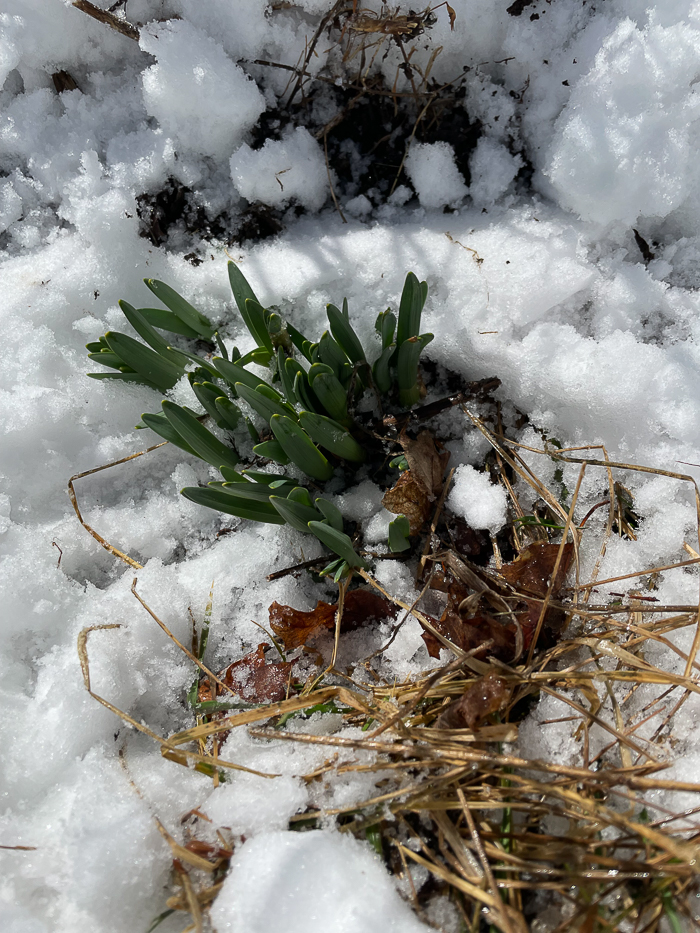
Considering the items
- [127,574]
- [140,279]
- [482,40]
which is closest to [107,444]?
[127,574]

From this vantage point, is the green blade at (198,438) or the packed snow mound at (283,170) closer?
the green blade at (198,438)

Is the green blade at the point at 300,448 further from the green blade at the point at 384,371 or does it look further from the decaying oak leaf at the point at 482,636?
the decaying oak leaf at the point at 482,636

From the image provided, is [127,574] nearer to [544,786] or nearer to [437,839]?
[437,839]

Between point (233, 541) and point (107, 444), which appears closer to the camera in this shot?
point (233, 541)

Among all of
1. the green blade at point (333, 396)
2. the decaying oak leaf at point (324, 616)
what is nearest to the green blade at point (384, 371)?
the green blade at point (333, 396)

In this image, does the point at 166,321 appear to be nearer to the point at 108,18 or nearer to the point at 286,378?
the point at 286,378

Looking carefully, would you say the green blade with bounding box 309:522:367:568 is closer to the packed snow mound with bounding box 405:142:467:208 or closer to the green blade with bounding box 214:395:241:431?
the green blade with bounding box 214:395:241:431
